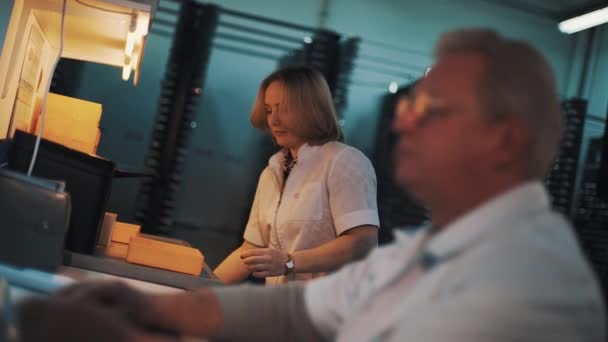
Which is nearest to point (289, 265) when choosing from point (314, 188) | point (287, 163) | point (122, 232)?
point (314, 188)

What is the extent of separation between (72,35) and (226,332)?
7.05ft

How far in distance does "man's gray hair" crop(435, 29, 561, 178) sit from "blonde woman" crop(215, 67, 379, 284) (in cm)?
148

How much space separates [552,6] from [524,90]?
668 cm

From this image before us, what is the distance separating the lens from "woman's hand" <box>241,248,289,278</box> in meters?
2.40

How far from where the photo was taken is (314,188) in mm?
2736

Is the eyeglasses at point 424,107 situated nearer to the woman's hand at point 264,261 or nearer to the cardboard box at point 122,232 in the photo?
the woman's hand at point 264,261

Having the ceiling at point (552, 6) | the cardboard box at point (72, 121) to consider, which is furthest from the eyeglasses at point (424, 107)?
the ceiling at point (552, 6)

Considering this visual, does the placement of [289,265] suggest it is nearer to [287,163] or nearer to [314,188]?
[314,188]

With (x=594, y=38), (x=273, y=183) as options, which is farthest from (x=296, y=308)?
(x=594, y=38)

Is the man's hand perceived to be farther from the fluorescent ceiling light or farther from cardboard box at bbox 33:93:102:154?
the fluorescent ceiling light

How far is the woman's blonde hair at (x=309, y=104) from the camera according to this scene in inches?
107

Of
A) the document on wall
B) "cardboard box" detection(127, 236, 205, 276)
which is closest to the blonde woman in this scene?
"cardboard box" detection(127, 236, 205, 276)

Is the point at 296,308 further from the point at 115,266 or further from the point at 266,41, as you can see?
the point at 266,41

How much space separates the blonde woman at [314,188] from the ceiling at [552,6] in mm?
4930
